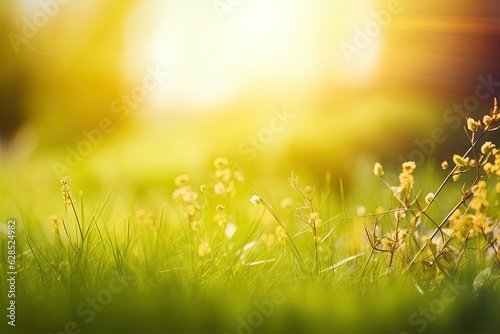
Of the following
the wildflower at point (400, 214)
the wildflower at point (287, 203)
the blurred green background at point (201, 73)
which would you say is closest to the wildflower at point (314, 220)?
the wildflower at point (287, 203)

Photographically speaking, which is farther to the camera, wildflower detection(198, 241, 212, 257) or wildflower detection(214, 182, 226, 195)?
wildflower detection(214, 182, 226, 195)

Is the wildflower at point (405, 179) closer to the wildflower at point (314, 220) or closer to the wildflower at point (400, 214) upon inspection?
the wildflower at point (400, 214)

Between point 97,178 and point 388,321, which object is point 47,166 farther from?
point 388,321

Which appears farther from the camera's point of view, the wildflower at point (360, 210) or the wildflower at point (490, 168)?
the wildflower at point (360, 210)

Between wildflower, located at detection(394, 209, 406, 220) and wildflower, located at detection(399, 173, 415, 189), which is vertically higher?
wildflower, located at detection(399, 173, 415, 189)

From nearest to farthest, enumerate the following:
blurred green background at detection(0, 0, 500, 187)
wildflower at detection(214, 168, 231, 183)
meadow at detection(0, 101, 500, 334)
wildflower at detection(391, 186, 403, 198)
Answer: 1. meadow at detection(0, 101, 500, 334)
2. wildflower at detection(391, 186, 403, 198)
3. wildflower at detection(214, 168, 231, 183)
4. blurred green background at detection(0, 0, 500, 187)

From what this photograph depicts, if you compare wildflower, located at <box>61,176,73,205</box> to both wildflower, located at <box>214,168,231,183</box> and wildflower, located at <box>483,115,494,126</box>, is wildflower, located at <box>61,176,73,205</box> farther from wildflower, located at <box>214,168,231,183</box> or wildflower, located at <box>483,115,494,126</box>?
wildflower, located at <box>483,115,494,126</box>

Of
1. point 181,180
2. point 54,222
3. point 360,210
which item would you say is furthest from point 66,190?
point 360,210

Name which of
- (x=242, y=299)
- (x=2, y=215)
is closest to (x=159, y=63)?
(x=2, y=215)

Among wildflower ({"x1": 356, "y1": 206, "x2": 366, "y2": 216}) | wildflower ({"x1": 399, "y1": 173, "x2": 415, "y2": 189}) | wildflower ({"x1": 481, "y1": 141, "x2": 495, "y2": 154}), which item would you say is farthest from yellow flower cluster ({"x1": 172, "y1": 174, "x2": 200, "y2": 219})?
wildflower ({"x1": 481, "y1": 141, "x2": 495, "y2": 154})
